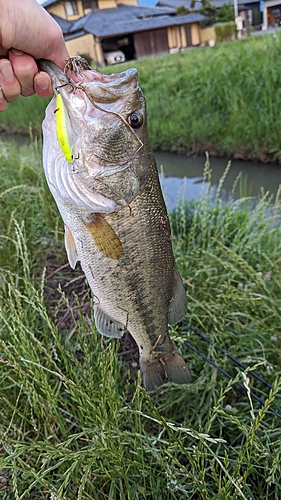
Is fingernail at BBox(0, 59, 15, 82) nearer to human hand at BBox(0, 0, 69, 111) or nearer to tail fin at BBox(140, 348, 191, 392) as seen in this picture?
human hand at BBox(0, 0, 69, 111)

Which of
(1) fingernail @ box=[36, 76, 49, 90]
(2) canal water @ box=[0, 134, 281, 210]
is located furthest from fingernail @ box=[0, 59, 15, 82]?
(2) canal water @ box=[0, 134, 281, 210]

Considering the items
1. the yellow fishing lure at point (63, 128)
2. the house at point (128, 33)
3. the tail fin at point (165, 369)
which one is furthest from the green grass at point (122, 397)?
the house at point (128, 33)

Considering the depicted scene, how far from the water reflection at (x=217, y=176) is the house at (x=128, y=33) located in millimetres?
19451

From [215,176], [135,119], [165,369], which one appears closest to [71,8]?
[215,176]

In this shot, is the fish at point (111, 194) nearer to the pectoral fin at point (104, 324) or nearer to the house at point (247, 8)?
the pectoral fin at point (104, 324)

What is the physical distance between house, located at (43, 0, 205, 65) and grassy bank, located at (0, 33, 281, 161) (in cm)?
1700

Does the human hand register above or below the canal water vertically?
above

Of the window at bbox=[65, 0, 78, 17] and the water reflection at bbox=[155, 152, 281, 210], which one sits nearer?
the water reflection at bbox=[155, 152, 281, 210]

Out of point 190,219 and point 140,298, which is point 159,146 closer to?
point 190,219

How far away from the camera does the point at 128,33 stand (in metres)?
26.3

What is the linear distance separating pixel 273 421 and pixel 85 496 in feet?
3.24

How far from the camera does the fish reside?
1308 millimetres

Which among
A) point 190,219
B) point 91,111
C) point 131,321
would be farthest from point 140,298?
point 190,219

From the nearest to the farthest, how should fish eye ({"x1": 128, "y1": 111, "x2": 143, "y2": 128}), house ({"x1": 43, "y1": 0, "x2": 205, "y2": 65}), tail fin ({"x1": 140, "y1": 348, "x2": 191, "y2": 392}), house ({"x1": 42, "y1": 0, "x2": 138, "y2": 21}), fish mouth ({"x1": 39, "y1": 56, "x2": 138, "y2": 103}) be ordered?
fish mouth ({"x1": 39, "y1": 56, "x2": 138, "y2": 103}) < fish eye ({"x1": 128, "y1": 111, "x2": 143, "y2": 128}) < tail fin ({"x1": 140, "y1": 348, "x2": 191, "y2": 392}) < house ({"x1": 43, "y1": 0, "x2": 205, "y2": 65}) < house ({"x1": 42, "y1": 0, "x2": 138, "y2": 21})
